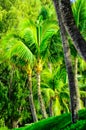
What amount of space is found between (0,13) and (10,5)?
282cm

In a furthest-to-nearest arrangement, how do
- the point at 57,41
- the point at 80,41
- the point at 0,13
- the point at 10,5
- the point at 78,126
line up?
the point at 10,5 < the point at 0,13 < the point at 57,41 < the point at 78,126 < the point at 80,41

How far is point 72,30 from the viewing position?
11.7 m

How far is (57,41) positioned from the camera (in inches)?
992

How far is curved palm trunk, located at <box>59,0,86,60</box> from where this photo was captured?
1151cm

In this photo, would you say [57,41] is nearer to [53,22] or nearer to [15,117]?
[53,22]

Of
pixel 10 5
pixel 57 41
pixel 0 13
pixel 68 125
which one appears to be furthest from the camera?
pixel 10 5

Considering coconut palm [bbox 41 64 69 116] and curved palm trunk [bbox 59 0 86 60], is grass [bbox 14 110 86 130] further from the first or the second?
coconut palm [bbox 41 64 69 116]

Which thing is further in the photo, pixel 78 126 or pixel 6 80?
pixel 6 80

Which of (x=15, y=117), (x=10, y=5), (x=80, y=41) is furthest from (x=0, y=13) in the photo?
(x=80, y=41)

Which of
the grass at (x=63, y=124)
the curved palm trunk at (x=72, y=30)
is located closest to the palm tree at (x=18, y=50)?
the grass at (x=63, y=124)

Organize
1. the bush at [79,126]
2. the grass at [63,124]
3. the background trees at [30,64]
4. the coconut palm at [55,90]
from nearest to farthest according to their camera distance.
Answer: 1. the bush at [79,126]
2. the grass at [63,124]
3. the background trees at [30,64]
4. the coconut palm at [55,90]

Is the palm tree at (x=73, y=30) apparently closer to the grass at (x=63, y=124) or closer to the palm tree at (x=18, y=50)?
the grass at (x=63, y=124)

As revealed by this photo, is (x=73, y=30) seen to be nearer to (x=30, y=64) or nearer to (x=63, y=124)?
(x=63, y=124)

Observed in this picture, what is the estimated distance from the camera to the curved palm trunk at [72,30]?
453 inches
